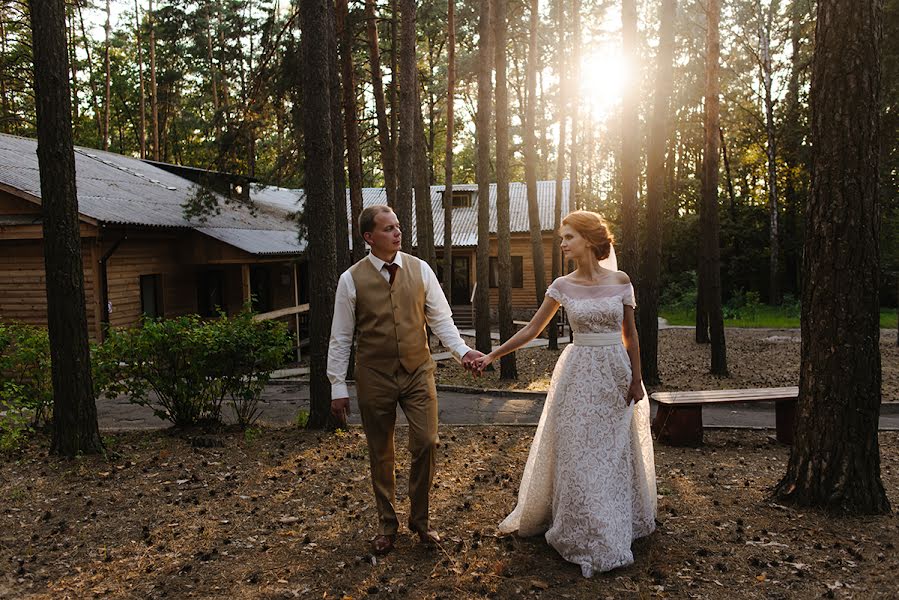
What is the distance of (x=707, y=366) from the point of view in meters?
16.1

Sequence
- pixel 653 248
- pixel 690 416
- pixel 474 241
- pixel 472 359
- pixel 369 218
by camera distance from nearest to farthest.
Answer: pixel 369 218 → pixel 472 359 → pixel 690 416 → pixel 653 248 → pixel 474 241

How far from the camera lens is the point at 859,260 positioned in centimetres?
517

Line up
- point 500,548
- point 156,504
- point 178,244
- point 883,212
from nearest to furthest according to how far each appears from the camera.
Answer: point 500,548, point 156,504, point 178,244, point 883,212

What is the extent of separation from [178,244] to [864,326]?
18749mm

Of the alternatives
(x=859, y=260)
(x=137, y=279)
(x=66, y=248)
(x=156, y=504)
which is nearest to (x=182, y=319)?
(x=66, y=248)

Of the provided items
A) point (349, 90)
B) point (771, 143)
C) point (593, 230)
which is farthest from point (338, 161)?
point (771, 143)

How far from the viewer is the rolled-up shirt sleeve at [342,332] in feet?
15.7

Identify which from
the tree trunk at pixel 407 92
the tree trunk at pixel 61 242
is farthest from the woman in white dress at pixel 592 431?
the tree trunk at pixel 407 92

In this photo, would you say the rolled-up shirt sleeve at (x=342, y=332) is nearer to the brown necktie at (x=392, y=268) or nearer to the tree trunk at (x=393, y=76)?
the brown necktie at (x=392, y=268)

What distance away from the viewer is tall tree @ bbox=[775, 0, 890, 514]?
5.14 m

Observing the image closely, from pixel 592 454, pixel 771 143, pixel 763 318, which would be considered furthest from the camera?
pixel 771 143

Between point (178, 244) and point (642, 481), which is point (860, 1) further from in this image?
point (178, 244)

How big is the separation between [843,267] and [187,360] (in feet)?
21.7

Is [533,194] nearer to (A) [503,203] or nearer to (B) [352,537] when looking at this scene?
(A) [503,203]
